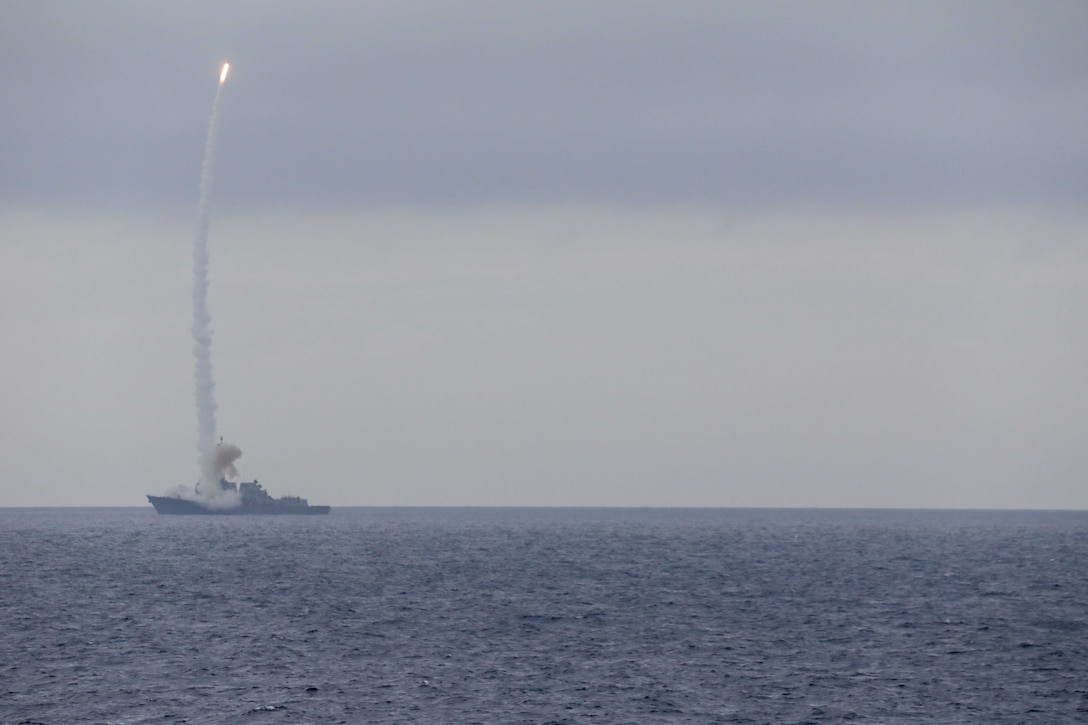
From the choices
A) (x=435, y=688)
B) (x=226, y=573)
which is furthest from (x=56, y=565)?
(x=435, y=688)

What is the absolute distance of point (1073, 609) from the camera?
93.6m

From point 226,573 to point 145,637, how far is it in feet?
161

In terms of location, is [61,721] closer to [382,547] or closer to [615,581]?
[615,581]

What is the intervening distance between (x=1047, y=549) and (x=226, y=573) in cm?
11988

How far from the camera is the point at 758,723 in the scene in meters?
54.0

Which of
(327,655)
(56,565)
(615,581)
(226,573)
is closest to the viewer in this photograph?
Result: (327,655)

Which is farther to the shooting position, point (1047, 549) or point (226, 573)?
point (1047, 549)

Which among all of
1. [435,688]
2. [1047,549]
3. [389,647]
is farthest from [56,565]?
[1047,549]

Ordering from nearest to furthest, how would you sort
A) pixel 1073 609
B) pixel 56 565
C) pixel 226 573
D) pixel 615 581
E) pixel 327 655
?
1. pixel 327 655
2. pixel 1073 609
3. pixel 615 581
4. pixel 226 573
5. pixel 56 565

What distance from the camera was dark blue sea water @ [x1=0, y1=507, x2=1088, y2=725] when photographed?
5719 cm

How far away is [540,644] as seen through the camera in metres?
74.6

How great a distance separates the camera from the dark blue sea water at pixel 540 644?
57.2 meters

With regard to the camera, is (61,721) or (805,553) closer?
(61,721)

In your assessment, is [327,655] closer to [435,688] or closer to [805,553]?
[435,688]
